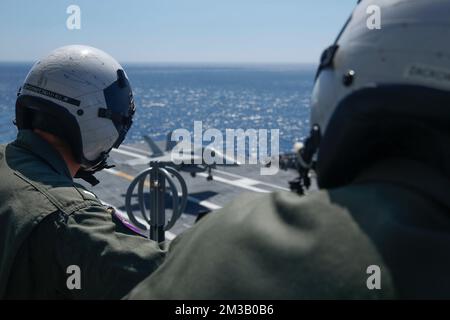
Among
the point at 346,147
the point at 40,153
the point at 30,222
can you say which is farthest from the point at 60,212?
the point at 346,147

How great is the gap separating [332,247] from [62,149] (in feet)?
7.47

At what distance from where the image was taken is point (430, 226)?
3.36 feet

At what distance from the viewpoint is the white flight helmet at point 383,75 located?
1237 mm

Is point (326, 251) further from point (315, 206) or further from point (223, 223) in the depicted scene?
point (223, 223)

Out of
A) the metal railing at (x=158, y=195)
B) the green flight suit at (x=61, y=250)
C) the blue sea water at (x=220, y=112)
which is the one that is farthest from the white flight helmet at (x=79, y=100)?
the blue sea water at (x=220, y=112)

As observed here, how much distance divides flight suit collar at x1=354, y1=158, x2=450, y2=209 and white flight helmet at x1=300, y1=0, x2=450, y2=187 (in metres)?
0.12

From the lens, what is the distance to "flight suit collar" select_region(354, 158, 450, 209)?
107 cm

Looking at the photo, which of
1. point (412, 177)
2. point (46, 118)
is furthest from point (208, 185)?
point (412, 177)

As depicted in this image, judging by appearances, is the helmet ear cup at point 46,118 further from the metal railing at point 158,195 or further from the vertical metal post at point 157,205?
the vertical metal post at point 157,205

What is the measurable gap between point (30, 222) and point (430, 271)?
1.76 m

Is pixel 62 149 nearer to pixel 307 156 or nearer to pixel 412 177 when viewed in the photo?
pixel 307 156

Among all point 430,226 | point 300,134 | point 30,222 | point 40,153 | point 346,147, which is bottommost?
point 300,134

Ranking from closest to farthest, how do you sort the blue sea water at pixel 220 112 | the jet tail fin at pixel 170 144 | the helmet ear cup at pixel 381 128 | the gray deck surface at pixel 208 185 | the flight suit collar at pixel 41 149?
the helmet ear cup at pixel 381 128, the flight suit collar at pixel 41 149, the gray deck surface at pixel 208 185, the jet tail fin at pixel 170 144, the blue sea water at pixel 220 112

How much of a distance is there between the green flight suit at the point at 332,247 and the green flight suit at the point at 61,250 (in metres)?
0.96
